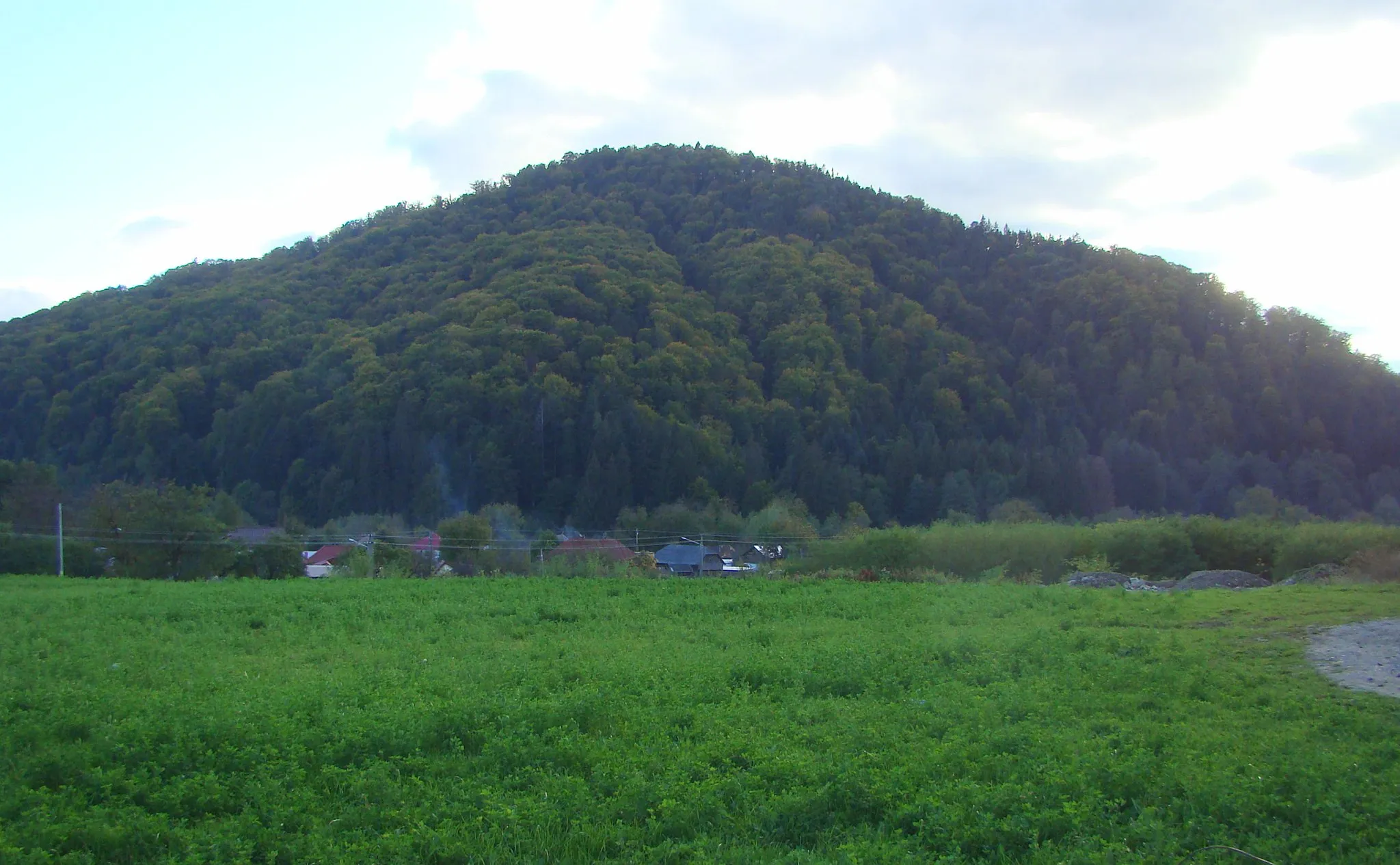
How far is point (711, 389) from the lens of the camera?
4962cm

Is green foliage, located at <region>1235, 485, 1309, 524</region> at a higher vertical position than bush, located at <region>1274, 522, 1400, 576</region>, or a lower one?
higher

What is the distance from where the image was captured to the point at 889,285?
2359 inches

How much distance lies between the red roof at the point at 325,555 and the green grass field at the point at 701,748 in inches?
990

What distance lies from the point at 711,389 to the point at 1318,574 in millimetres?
30182

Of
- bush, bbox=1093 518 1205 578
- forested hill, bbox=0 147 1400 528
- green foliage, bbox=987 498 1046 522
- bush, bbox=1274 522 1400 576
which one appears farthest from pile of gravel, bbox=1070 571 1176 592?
forested hill, bbox=0 147 1400 528

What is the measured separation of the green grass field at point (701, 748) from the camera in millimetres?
5582

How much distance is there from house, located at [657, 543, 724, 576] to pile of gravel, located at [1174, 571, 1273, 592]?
18.1m

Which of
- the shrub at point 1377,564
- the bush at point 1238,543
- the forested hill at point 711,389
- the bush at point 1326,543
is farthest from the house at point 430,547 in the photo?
the shrub at point 1377,564

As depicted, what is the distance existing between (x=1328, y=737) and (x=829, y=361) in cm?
4670

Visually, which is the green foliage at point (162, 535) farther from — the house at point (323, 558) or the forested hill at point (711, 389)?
the forested hill at point (711, 389)

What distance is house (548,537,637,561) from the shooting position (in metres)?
32.6

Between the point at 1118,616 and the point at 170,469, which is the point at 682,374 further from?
the point at 1118,616

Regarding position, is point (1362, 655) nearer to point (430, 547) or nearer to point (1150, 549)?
point (1150, 549)

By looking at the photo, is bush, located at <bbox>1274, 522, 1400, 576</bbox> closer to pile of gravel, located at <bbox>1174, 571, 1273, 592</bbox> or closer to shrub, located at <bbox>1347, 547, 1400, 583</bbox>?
shrub, located at <bbox>1347, 547, 1400, 583</bbox>
